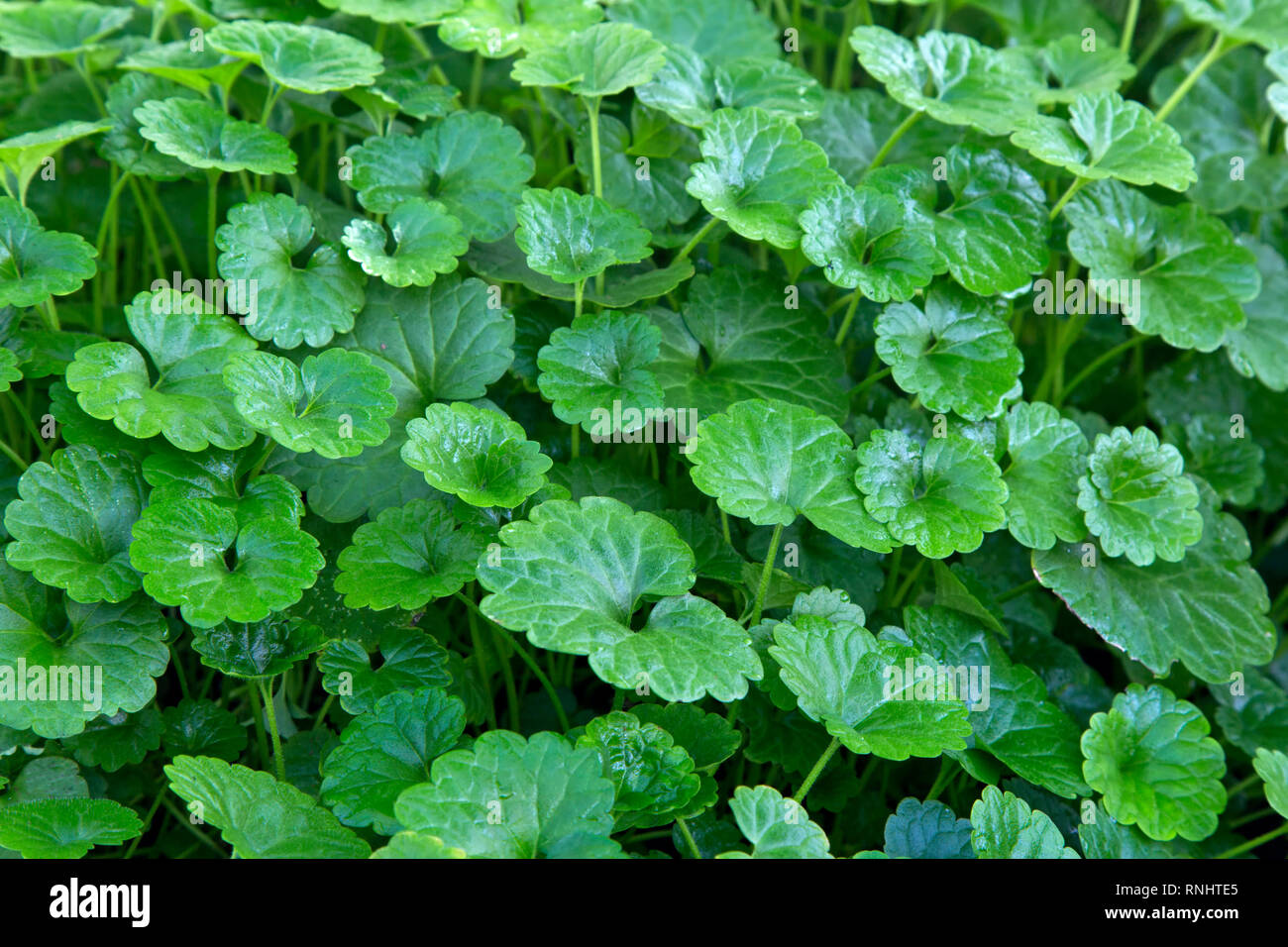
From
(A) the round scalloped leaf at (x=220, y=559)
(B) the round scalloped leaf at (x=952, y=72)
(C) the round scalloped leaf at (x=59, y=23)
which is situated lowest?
(A) the round scalloped leaf at (x=220, y=559)

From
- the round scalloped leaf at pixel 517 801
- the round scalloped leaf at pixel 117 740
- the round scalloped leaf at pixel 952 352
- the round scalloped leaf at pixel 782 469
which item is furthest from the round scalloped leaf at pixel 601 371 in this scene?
the round scalloped leaf at pixel 117 740

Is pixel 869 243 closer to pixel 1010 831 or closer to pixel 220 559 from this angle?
pixel 1010 831

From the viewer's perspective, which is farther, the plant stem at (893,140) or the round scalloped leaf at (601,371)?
the plant stem at (893,140)

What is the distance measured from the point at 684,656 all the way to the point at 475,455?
400 millimetres

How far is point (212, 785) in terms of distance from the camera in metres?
1.23

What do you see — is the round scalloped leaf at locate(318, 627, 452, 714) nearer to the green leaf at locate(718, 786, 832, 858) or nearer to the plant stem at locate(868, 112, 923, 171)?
the green leaf at locate(718, 786, 832, 858)

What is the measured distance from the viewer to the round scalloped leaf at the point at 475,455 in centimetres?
134

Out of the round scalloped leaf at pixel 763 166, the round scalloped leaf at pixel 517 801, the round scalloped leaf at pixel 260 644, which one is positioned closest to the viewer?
the round scalloped leaf at pixel 517 801

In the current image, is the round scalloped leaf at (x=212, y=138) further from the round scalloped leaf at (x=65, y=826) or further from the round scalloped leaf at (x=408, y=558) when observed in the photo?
the round scalloped leaf at (x=65, y=826)

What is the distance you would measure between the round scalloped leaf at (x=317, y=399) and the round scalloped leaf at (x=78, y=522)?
0.19m

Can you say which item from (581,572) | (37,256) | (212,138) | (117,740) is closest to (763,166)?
(581,572)

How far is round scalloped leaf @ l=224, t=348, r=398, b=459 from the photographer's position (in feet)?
4.38
